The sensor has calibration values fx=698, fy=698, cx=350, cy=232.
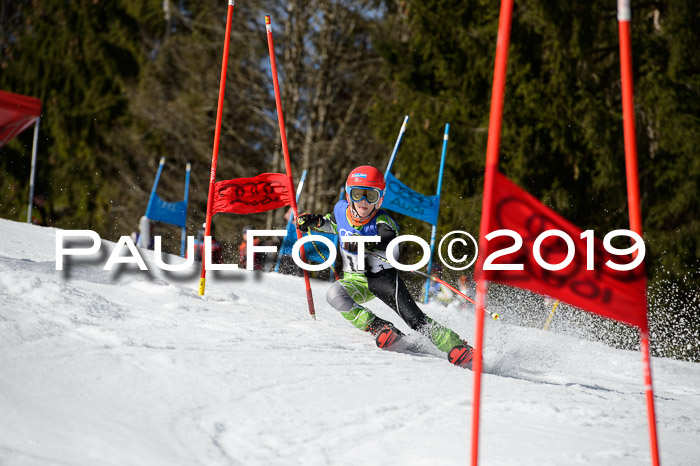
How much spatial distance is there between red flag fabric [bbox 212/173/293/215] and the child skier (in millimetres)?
1046

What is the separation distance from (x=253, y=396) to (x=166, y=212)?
9448mm

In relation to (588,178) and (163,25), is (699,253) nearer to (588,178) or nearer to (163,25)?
(588,178)

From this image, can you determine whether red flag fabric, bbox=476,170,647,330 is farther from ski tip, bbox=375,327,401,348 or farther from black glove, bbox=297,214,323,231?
black glove, bbox=297,214,323,231

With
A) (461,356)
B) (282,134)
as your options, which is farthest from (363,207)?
(461,356)

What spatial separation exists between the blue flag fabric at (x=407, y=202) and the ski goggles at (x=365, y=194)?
4026mm

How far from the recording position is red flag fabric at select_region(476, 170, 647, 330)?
2.94 m

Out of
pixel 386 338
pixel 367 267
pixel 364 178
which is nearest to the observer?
pixel 386 338

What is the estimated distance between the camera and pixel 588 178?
13.3 m

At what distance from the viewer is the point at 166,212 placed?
40.9ft

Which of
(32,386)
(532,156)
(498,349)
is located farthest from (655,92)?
(32,386)

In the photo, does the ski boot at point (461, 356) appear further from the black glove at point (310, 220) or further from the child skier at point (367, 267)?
the black glove at point (310, 220)

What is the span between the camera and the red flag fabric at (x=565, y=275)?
294cm

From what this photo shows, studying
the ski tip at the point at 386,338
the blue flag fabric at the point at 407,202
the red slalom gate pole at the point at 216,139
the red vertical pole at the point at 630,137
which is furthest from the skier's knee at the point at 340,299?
the blue flag fabric at the point at 407,202

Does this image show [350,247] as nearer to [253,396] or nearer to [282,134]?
[282,134]
